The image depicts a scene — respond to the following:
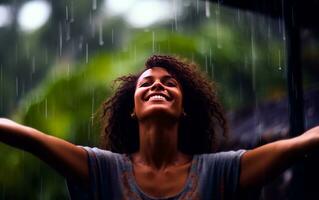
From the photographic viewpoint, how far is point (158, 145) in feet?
9.91

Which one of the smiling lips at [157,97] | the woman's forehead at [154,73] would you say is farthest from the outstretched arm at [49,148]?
the woman's forehead at [154,73]

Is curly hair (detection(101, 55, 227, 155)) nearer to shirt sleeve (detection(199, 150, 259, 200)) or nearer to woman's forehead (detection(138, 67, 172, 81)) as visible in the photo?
woman's forehead (detection(138, 67, 172, 81))

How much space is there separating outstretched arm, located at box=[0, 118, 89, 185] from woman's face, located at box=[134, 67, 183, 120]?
0.34m

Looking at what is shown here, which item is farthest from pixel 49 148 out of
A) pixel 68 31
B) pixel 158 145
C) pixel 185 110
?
pixel 68 31

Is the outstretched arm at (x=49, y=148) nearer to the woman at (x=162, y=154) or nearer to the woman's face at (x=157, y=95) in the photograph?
the woman at (x=162, y=154)

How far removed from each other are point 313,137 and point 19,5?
12295mm

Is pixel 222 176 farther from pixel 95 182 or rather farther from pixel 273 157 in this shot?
pixel 95 182

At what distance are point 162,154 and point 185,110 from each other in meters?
0.38

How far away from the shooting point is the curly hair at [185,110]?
3.29 m

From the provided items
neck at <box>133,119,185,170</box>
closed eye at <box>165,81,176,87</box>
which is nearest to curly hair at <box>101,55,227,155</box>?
closed eye at <box>165,81,176,87</box>

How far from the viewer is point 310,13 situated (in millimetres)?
4484

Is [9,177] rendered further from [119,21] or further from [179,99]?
[119,21]

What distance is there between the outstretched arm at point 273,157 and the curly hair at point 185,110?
464 millimetres

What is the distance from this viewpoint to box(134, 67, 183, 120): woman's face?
2986 millimetres
